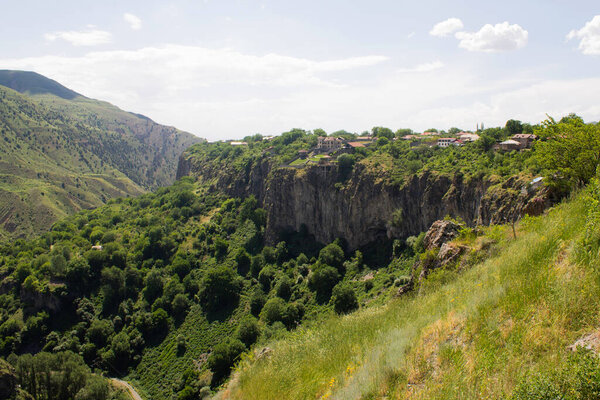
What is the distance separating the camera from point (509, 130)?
48844mm

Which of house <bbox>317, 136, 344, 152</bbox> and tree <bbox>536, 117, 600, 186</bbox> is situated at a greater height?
house <bbox>317, 136, 344, 152</bbox>

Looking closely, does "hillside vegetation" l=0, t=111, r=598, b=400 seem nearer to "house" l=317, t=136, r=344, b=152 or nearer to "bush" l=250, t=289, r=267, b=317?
"bush" l=250, t=289, r=267, b=317

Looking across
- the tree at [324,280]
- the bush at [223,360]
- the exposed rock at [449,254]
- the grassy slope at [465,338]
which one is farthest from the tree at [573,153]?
the bush at [223,360]

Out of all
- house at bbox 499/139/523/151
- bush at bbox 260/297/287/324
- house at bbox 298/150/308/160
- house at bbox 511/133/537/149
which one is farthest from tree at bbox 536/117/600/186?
house at bbox 298/150/308/160

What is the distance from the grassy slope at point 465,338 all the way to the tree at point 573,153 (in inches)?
205

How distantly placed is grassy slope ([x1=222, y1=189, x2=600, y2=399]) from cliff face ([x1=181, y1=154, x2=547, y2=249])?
13.9 metres

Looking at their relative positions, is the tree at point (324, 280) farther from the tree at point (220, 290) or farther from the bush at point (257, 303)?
the tree at point (220, 290)

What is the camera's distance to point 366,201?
5291 cm

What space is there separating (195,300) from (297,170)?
98.7 ft

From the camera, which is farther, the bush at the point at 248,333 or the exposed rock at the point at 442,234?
the bush at the point at 248,333

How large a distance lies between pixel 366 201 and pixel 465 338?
4618 cm

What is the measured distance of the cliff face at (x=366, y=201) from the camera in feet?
110

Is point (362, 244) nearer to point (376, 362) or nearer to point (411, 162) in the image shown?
point (411, 162)

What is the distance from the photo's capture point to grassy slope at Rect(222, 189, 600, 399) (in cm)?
600
